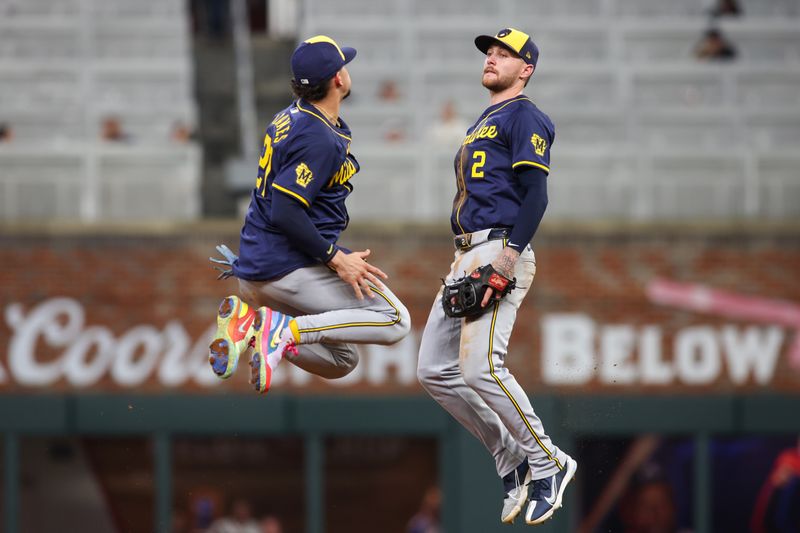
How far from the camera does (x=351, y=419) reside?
14.8m

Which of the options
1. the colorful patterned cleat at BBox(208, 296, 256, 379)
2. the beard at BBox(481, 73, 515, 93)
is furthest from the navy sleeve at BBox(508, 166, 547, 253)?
the colorful patterned cleat at BBox(208, 296, 256, 379)

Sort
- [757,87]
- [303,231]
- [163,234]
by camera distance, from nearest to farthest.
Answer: [303,231], [163,234], [757,87]

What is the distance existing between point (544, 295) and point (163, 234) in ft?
13.0

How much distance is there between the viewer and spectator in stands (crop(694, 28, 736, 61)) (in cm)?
1595

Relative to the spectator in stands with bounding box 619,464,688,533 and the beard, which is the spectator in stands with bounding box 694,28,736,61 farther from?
the beard

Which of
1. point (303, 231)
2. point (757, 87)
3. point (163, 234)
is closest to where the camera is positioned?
point (303, 231)

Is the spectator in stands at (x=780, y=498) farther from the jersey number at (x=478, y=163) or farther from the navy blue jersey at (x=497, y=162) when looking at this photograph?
the jersey number at (x=478, y=163)

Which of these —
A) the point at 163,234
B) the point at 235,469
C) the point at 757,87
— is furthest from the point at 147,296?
the point at 757,87

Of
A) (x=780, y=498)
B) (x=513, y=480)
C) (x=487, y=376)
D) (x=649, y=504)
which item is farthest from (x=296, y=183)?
(x=780, y=498)

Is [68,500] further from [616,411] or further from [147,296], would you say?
[616,411]

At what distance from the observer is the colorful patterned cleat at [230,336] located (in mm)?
6824

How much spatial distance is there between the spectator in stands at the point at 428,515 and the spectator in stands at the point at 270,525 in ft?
4.49

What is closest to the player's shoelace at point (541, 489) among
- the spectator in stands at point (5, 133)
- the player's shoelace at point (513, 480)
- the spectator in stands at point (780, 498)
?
the player's shoelace at point (513, 480)

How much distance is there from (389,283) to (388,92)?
2.48m
